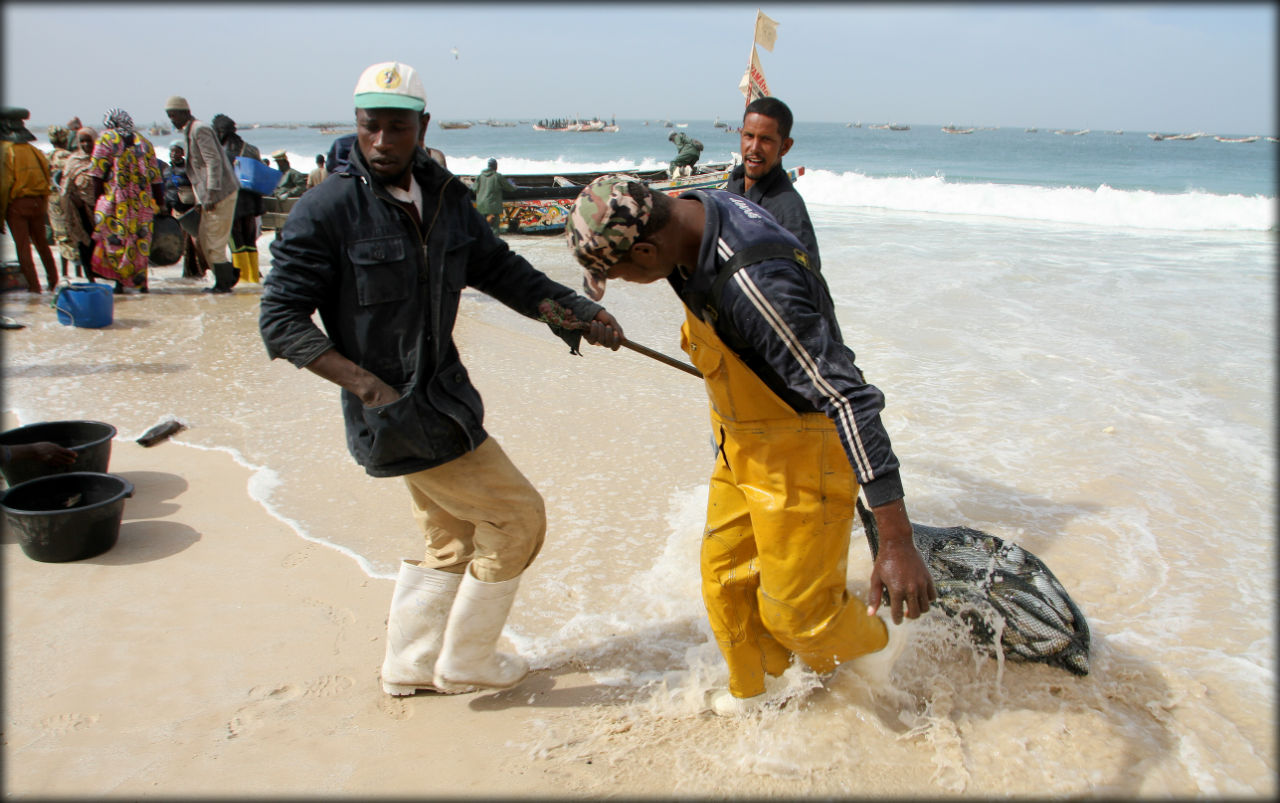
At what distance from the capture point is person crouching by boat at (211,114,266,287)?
9.04 m

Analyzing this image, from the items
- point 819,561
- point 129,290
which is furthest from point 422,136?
point 129,290

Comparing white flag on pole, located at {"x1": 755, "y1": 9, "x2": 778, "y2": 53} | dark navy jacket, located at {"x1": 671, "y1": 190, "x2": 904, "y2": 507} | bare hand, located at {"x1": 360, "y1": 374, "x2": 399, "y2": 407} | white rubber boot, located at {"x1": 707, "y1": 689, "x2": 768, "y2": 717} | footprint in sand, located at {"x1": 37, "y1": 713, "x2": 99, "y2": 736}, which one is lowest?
footprint in sand, located at {"x1": 37, "y1": 713, "x2": 99, "y2": 736}

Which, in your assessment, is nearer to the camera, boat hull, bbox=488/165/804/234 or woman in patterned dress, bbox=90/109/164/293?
woman in patterned dress, bbox=90/109/164/293

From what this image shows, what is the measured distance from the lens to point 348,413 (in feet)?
8.10

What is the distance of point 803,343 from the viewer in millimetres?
1958

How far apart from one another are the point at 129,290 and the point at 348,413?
334 inches

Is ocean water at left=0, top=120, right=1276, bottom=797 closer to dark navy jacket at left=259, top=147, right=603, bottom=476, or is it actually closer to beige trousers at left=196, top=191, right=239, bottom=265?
beige trousers at left=196, top=191, right=239, bottom=265

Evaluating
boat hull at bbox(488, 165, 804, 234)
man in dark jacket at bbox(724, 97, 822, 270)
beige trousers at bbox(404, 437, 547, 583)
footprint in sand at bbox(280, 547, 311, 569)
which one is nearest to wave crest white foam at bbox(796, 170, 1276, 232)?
boat hull at bbox(488, 165, 804, 234)

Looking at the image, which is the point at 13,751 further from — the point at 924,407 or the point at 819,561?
the point at 924,407

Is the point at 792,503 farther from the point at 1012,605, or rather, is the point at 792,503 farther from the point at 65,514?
the point at 65,514

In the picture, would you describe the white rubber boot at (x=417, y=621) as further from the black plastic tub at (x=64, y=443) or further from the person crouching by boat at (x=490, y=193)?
the person crouching by boat at (x=490, y=193)

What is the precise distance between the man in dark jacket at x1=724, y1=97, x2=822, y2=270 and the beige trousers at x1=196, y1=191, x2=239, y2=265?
6.77 meters

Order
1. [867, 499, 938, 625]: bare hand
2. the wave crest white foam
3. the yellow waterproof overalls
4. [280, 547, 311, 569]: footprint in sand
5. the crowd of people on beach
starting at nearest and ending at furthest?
[867, 499, 938, 625]: bare hand, the yellow waterproof overalls, [280, 547, 311, 569]: footprint in sand, the crowd of people on beach, the wave crest white foam

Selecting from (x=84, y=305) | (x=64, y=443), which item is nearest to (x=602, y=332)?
(x=64, y=443)
